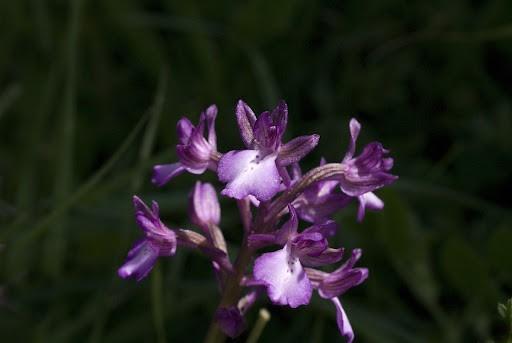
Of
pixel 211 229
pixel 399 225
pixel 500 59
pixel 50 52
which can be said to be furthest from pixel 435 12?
pixel 211 229

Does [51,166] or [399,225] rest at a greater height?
[51,166]

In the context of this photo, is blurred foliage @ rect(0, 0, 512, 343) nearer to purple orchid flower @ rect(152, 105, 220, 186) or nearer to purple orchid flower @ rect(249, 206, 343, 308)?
purple orchid flower @ rect(152, 105, 220, 186)

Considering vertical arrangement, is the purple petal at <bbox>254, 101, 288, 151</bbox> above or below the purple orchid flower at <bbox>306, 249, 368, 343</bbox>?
above

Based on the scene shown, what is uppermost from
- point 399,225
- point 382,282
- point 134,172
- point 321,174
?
point 321,174

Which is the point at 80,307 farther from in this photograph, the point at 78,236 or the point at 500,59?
the point at 500,59

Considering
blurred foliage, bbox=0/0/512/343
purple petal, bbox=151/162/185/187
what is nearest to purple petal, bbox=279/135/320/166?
purple petal, bbox=151/162/185/187

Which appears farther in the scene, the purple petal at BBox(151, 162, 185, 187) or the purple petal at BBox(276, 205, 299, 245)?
the purple petal at BBox(151, 162, 185, 187)

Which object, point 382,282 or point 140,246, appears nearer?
point 140,246

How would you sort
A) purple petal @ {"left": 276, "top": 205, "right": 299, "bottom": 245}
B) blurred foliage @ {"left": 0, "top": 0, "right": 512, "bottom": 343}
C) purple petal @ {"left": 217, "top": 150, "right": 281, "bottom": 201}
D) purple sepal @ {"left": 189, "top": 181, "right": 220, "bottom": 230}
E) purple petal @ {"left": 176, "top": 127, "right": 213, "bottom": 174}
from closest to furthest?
1. purple petal @ {"left": 217, "top": 150, "right": 281, "bottom": 201}
2. purple petal @ {"left": 276, "top": 205, "right": 299, "bottom": 245}
3. purple petal @ {"left": 176, "top": 127, "right": 213, "bottom": 174}
4. purple sepal @ {"left": 189, "top": 181, "right": 220, "bottom": 230}
5. blurred foliage @ {"left": 0, "top": 0, "right": 512, "bottom": 343}
